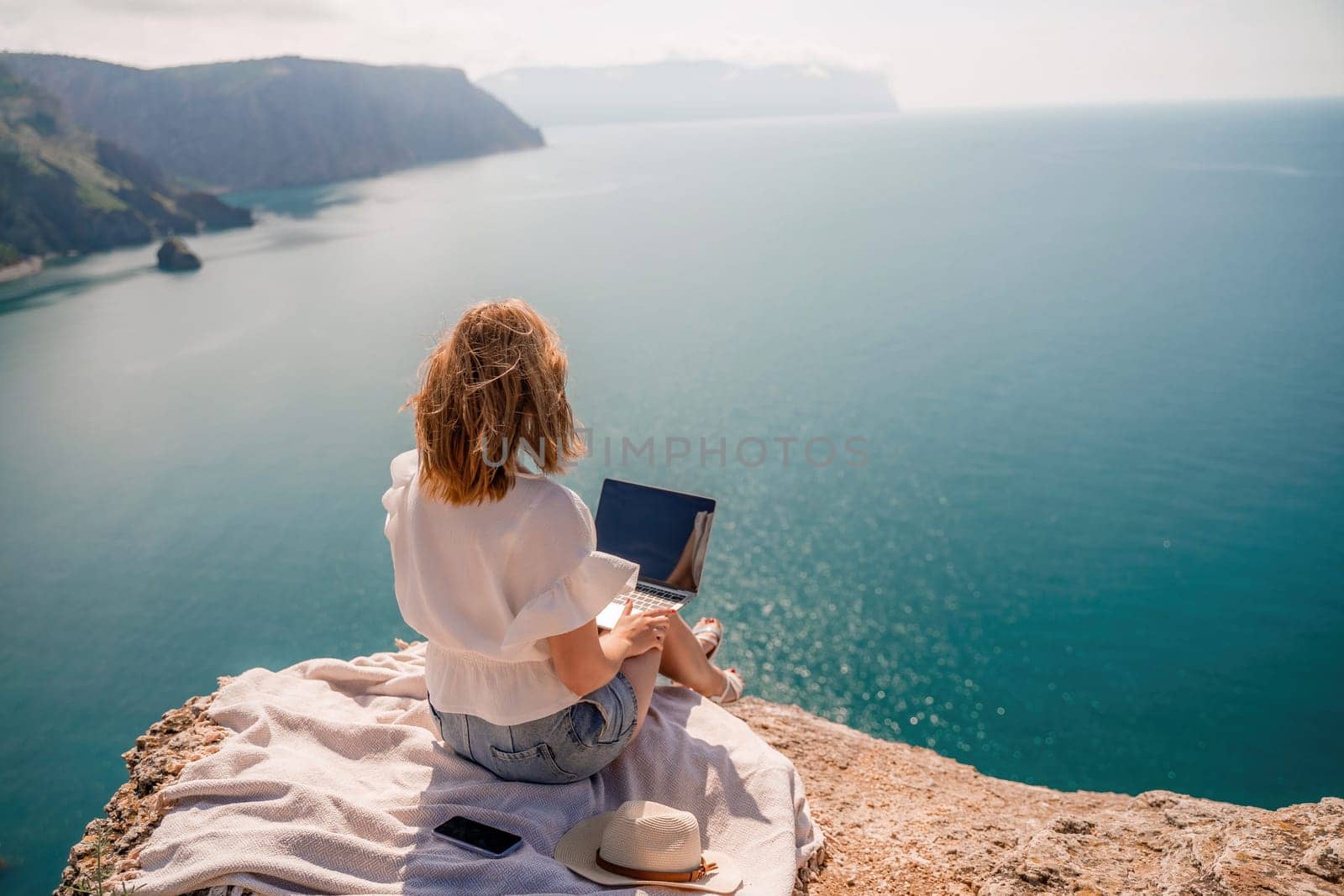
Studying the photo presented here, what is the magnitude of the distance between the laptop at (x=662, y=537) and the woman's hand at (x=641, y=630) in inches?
26.8

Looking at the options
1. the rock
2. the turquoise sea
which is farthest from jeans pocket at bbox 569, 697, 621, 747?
the rock

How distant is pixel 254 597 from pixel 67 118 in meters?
54.7

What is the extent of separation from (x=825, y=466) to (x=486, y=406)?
956 inches

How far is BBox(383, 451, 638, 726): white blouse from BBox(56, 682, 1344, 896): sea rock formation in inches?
38.4

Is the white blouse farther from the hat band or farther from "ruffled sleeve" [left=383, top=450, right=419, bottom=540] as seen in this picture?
the hat band

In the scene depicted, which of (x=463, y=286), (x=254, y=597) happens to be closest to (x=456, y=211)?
(x=463, y=286)

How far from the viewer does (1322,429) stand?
30.2 meters

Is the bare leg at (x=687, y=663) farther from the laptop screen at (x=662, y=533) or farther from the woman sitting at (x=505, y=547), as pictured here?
the woman sitting at (x=505, y=547)

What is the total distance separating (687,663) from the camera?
3572mm

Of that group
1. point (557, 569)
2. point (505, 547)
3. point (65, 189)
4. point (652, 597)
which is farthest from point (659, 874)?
point (65, 189)

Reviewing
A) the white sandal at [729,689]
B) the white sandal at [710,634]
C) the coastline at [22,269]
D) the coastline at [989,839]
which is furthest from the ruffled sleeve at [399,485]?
the coastline at [22,269]

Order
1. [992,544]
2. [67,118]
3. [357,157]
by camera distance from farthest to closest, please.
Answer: [357,157] < [67,118] < [992,544]

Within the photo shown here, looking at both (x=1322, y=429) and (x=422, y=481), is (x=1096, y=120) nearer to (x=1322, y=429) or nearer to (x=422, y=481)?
(x=1322, y=429)

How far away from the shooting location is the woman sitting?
245cm
